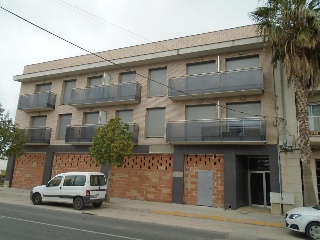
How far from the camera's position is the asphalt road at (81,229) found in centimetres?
810

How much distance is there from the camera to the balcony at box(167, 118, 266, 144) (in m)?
15.6

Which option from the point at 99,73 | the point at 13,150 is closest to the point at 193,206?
the point at 99,73

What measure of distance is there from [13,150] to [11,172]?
13.2ft

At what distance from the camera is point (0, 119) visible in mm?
21516

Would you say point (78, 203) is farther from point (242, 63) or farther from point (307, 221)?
point (242, 63)

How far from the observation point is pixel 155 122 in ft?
63.7

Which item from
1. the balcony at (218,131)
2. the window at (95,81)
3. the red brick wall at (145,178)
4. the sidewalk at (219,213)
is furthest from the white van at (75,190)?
the window at (95,81)

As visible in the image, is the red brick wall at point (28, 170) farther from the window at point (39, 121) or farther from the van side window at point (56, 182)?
the van side window at point (56, 182)

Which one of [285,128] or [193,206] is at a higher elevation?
[285,128]

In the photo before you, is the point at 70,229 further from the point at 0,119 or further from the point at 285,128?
the point at 0,119

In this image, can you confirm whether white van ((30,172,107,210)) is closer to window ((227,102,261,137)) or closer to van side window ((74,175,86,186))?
van side window ((74,175,86,186))

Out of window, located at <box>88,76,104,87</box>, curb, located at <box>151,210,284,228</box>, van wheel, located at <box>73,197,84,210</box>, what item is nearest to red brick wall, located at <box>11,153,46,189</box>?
window, located at <box>88,76,104,87</box>

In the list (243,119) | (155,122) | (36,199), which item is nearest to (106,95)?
(155,122)

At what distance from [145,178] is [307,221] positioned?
11.1 m
